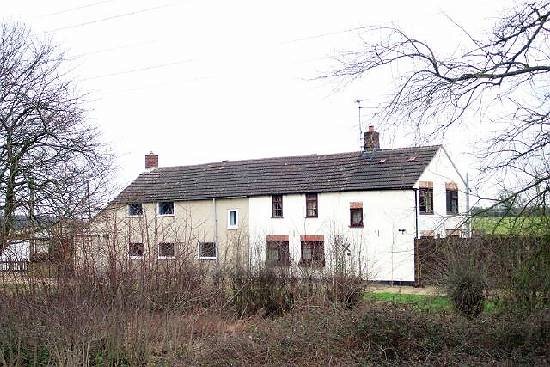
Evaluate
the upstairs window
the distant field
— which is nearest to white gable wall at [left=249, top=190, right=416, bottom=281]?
the upstairs window

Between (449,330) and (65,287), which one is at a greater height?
(65,287)

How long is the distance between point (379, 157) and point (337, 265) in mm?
17050

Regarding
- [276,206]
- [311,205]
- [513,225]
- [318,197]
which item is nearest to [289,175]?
[276,206]

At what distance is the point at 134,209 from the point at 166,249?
4.62 feet

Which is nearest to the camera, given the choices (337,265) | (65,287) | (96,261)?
(65,287)

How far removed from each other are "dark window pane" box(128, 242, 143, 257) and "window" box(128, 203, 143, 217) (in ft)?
3.16

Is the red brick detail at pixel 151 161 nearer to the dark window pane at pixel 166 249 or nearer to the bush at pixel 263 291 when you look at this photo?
the bush at pixel 263 291

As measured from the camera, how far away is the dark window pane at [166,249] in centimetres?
1333

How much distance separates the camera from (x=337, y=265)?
1608 centimetres

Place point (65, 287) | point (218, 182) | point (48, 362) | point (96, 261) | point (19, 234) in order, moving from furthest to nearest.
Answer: point (218, 182)
point (19, 234)
point (96, 261)
point (65, 287)
point (48, 362)

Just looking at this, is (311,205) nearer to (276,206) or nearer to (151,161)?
(276,206)

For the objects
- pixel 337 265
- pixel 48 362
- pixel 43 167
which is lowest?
pixel 48 362

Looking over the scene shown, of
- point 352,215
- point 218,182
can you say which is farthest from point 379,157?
point 218,182

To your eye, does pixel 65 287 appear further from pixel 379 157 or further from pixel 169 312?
pixel 379 157
